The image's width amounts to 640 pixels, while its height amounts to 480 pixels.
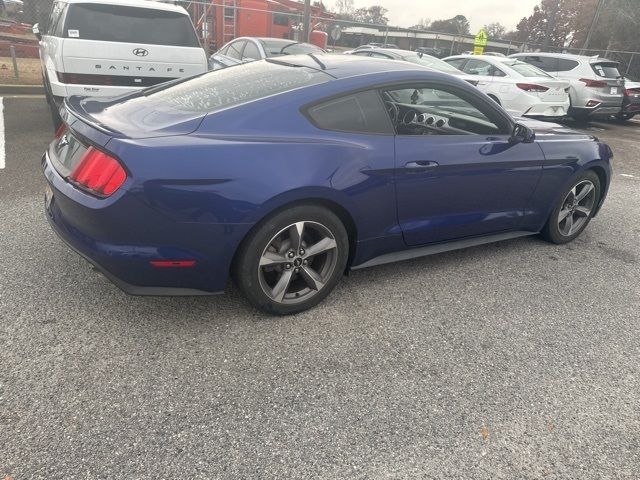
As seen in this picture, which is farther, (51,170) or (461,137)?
(461,137)

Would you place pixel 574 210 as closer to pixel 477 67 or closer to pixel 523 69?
pixel 523 69

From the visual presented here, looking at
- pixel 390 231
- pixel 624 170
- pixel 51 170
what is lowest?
pixel 624 170

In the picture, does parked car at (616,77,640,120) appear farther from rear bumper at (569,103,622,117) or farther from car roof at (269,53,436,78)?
car roof at (269,53,436,78)

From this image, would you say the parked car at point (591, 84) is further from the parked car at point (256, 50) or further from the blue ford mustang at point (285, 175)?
the blue ford mustang at point (285, 175)

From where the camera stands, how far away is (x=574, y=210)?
4.35m

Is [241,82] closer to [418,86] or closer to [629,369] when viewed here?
[418,86]

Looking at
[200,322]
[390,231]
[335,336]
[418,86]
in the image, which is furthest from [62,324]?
[418,86]

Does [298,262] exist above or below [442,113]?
below

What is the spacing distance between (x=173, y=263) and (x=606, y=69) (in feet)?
41.1

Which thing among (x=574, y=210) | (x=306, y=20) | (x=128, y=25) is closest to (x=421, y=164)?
(x=574, y=210)

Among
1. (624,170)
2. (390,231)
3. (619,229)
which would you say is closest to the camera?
(390,231)

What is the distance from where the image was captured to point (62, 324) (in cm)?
267

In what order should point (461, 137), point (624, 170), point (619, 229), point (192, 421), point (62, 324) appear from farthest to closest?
point (624, 170), point (619, 229), point (461, 137), point (62, 324), point (192, 421)

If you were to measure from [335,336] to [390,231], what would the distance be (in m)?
0.79
